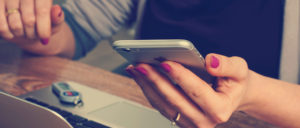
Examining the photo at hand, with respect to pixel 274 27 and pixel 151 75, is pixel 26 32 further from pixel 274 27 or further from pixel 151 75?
pixel 274 27

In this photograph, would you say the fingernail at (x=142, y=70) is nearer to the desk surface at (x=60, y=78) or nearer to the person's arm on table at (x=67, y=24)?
the desk surface at (x=60, y=78)

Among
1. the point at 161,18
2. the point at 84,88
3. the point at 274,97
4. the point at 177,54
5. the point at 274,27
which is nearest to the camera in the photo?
the point at 177,54

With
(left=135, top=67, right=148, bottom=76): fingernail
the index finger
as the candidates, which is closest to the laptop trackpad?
(left=135, top=67, right=148, bottom=76): fingernail

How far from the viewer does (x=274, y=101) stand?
1.48ft

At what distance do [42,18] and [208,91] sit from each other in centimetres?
40

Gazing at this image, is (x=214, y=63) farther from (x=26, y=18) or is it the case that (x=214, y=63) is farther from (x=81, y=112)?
(x=26, y=18)

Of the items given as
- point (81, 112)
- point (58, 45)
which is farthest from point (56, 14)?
point (81, 112)

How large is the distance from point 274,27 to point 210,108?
475 mm

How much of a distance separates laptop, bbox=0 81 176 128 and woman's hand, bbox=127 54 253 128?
9 cm

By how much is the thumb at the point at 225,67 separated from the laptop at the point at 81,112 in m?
0.15

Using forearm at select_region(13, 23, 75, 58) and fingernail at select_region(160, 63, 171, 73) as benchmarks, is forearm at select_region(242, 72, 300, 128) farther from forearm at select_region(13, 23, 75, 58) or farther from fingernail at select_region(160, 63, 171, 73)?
forearm at select_region(13, 23, 75, 58)

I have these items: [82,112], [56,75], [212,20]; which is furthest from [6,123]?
[212,20]

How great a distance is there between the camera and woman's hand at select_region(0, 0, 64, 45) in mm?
609

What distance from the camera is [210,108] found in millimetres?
348
